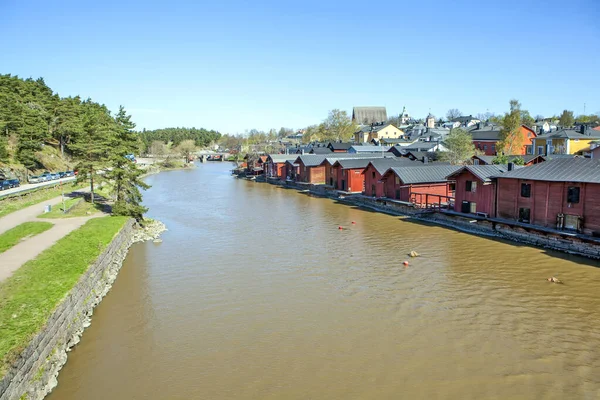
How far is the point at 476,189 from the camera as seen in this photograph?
3372 centimetres

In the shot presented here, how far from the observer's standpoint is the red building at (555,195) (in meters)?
25.8

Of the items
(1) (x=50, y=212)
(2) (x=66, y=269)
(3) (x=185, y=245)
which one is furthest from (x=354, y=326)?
(1) (x=50, y=212)

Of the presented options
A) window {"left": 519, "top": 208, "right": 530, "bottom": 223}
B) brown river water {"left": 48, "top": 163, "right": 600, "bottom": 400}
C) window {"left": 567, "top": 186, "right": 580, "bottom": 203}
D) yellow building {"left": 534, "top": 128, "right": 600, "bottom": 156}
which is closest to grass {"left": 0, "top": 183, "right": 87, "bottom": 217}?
brown river water {"left": 48, "top": 163, "right": 600, "bottom": 400}

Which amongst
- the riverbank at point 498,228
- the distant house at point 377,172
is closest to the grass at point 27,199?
the riverbank at point 498,228

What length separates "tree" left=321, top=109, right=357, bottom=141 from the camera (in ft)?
394

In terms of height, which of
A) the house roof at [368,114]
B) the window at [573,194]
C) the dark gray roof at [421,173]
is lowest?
the window at [573,194]

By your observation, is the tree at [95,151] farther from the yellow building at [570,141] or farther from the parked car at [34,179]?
the yellow building at [570,141]

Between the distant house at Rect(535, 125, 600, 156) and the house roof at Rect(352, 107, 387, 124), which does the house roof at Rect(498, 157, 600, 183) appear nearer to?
the distant house at Rect(535, 125, 600, 156)

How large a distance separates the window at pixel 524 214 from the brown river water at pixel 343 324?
2.53m

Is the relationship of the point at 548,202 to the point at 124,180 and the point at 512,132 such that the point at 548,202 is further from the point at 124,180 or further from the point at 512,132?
the point at 512,132

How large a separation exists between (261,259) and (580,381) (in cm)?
1755

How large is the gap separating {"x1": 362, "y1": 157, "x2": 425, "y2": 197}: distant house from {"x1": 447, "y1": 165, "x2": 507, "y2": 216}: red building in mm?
10968

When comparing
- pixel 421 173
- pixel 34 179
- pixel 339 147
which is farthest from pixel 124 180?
pixel 339 147

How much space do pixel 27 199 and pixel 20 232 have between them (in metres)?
15.5
